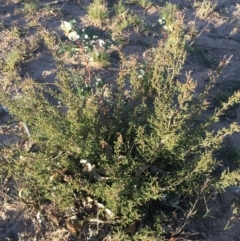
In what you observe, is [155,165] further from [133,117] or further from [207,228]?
[207,228]

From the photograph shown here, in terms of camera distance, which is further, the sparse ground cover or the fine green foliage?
the fine green foliage

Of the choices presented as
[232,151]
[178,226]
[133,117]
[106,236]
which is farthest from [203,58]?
[106,236]

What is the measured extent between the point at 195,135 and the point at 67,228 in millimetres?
1306

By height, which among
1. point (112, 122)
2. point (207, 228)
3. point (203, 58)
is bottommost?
point (207, 228)

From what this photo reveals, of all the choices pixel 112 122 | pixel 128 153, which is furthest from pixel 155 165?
pixel 112 122

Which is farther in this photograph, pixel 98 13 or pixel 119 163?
pixel 98 13

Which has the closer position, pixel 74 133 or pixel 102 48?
pixel 74 133

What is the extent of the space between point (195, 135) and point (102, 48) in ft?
7.88

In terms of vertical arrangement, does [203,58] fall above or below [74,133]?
below

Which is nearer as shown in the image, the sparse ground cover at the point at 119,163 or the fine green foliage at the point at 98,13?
the sparse ground cover at the point at 119,163

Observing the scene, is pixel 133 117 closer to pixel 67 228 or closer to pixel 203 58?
pixel 67 228

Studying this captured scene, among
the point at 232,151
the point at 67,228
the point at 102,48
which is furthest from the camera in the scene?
the point at 102,48

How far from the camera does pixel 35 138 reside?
11.4 ft

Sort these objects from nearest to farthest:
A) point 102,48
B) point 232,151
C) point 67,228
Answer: point 67,228 → point 232,151 → point 102,48
